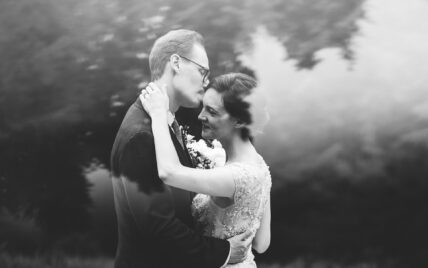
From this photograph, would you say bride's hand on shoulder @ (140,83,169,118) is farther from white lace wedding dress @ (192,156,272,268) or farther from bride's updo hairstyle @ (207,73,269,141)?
white lace wedding dress @ (192,156,272,268)

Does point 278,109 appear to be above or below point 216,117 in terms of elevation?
above

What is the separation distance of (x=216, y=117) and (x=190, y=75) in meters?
0.19

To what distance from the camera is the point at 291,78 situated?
2.84m

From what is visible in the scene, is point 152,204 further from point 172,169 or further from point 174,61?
point 174,61

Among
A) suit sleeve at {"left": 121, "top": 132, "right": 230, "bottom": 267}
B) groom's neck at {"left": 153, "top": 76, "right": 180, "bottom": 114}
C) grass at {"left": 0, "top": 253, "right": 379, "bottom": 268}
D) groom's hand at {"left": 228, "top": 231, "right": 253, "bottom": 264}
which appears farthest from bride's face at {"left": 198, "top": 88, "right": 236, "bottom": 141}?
grass at {"left": 0, "top": 253, "right": 379, "bottom": 268}

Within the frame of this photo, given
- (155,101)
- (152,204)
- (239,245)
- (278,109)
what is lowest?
(239,245)

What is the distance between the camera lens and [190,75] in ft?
6.30

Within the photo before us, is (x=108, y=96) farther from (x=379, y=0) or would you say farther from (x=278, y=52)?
(x=379, y=0)

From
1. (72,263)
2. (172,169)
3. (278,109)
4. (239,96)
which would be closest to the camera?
(172,169)

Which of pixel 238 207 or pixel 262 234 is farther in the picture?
pixel 262 234

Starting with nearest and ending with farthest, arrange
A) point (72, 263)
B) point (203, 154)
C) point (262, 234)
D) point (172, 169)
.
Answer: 1. point (172, 169)
2. point (262, 234)
3. point (203, 154)
4. point (72, 263)

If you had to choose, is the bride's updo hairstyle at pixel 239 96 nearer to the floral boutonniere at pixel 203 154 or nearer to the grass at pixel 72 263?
the floral boutonniere at pixel 203 154

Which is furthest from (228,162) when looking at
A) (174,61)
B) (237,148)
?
(174,61)

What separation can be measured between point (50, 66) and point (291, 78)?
4.59 ft
